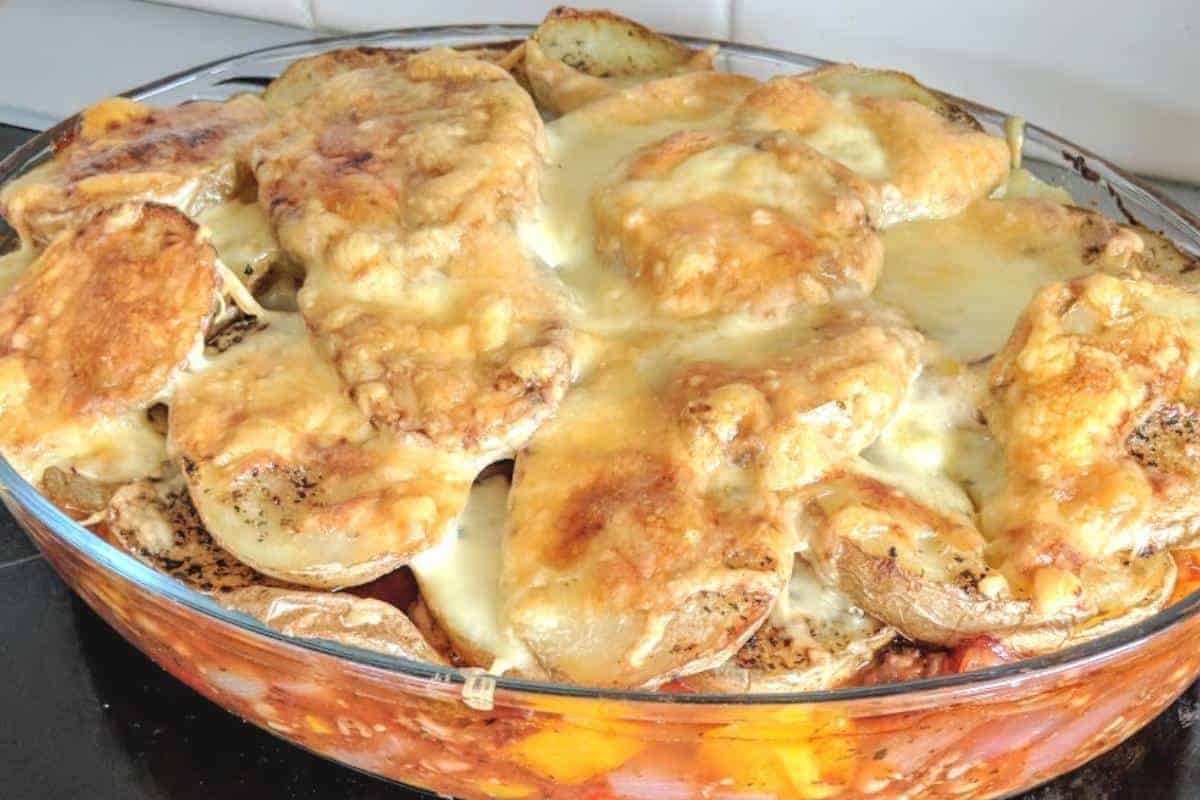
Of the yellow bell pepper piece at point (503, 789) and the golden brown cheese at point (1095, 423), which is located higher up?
the golden brown cheese at point (1095, 423)

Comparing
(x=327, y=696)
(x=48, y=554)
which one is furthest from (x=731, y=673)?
(x=48, y=554)

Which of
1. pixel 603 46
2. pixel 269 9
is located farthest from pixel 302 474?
pixel 269 9

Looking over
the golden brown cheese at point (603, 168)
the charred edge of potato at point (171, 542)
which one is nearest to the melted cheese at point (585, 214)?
the golden brown cheese at point (603, 168)

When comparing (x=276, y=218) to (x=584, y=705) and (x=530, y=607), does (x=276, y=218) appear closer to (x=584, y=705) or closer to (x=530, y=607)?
(x=530, y=607)

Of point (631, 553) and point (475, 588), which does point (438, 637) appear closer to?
point (475, 588)

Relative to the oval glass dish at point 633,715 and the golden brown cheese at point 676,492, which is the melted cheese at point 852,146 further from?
the oval glass dish at point 633,715

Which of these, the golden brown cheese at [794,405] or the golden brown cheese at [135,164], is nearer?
the golden brown cheese at [794,405]
